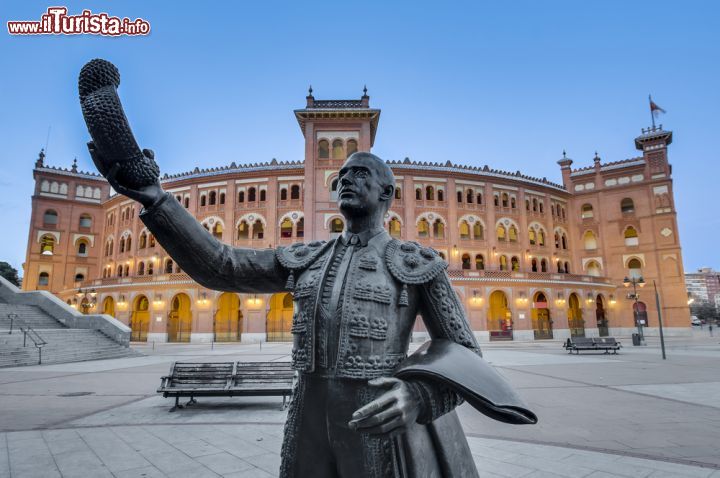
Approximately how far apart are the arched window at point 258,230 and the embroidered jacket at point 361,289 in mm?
37469

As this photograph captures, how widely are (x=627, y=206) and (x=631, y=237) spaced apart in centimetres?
332

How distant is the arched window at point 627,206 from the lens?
141 feet

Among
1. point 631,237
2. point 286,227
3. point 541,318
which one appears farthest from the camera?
point 631,237

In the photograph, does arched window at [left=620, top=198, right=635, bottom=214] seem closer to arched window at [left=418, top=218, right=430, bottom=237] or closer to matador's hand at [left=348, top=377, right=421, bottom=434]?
arched window at [left=418, top=218, right=430, bottom=237]

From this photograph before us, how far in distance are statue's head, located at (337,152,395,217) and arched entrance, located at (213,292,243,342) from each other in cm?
3506

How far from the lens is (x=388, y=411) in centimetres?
138

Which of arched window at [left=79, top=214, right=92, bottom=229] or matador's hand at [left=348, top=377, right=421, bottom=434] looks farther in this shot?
arched window at [left=79, top=214, right=92, bottom=229]

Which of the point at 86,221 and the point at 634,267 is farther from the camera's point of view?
the point at 86,221

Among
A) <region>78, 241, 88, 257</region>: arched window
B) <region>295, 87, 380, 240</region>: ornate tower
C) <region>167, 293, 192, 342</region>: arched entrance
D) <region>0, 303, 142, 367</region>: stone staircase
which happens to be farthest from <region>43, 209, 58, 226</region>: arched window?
<region>295, 87, 380, 240</region>: ornate tower

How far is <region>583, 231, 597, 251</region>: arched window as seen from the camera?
44.2 m

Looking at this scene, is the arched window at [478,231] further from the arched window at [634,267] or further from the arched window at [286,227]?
the arched window at [286,227]

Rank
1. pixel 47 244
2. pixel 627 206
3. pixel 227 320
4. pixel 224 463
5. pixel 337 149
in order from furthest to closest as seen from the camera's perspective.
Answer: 1. pixel 47 244
2. pixel 627 206
3. pixel 227 320
4. pixel 337 149
5. pixel 224 463

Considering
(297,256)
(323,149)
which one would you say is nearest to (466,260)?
(323,149)

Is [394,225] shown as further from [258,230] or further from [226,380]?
[226,380]
